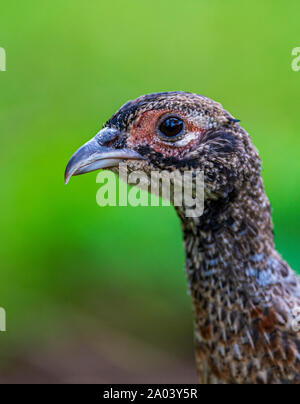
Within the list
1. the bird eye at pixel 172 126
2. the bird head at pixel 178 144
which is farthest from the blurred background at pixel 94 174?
the bird eye at pixel 172 126

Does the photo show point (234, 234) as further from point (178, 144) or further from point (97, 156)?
point (97, 156)

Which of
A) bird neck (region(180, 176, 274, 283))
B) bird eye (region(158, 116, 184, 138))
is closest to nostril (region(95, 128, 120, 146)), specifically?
bird eye (region(158, 116, 184, 138))

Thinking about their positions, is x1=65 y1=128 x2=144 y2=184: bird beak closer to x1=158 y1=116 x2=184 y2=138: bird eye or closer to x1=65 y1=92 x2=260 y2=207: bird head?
x1=65 y1=92 x2=260 y2=207: bird head

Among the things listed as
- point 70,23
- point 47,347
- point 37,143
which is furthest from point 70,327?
point 70,23

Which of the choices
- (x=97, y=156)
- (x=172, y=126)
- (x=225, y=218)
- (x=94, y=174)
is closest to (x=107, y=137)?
(x=97, y=156)

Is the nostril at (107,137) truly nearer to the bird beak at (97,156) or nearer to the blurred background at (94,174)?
the bird beak at (97,156)
